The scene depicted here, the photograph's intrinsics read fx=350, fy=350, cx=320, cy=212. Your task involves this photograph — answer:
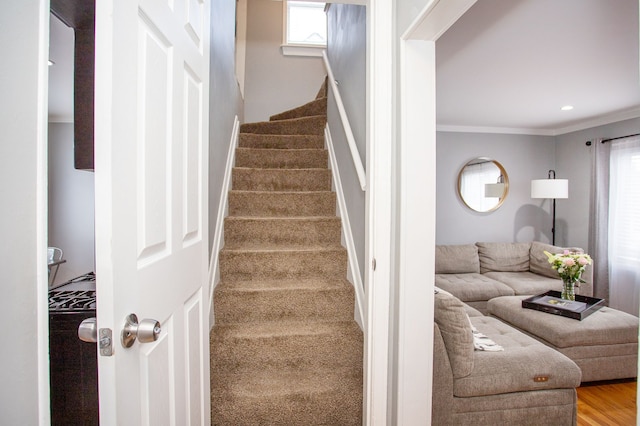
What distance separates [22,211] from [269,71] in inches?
162

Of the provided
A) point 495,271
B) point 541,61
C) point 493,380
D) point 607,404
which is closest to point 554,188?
point 495,271

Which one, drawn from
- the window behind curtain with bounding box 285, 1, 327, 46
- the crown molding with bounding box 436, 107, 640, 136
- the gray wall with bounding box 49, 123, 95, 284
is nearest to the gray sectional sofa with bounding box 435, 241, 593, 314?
the crown molding with bounding box 436, 107, 640, 136

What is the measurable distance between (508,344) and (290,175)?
1937 millimetres

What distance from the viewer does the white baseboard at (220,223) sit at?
2.00 meters

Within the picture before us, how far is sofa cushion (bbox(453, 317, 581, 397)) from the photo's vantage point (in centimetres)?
183

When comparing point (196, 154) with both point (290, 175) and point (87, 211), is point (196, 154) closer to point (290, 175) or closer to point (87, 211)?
point (290, 175)

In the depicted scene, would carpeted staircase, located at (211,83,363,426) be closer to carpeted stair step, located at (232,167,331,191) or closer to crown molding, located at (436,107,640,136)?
carpeted stair step, located at (232,167,331,191)

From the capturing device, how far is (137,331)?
2.45ft

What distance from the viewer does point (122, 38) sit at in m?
0.72

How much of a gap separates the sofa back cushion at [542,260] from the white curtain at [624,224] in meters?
0.51

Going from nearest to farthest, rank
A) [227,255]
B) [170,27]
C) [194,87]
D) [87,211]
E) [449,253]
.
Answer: [170,27], [194,87], [227,255], [449,253], [87,211]

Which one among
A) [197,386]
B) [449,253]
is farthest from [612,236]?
[197,386]

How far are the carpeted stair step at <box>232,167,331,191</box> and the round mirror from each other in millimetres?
2968

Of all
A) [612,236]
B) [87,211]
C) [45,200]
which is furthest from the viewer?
[87,211]
